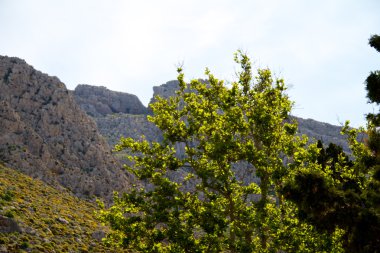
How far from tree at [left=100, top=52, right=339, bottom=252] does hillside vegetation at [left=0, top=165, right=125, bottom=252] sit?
1694 centimetres

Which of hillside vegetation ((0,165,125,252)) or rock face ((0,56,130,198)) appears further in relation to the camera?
rock face ((0,56,130,198))

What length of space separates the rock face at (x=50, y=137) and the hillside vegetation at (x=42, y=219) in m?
8.89

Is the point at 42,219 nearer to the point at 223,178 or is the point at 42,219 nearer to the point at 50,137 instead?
the point at 223,178

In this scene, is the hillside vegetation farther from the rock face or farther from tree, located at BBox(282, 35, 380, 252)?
tree, located at BBox(282, 35, 380, 252)

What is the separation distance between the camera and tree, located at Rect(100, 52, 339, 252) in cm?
2303

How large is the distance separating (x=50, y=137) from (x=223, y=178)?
7928 cm

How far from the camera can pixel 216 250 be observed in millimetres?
23672

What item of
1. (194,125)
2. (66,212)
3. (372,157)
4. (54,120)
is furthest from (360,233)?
(54,120)

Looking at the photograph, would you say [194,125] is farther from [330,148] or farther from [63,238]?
[63,238]

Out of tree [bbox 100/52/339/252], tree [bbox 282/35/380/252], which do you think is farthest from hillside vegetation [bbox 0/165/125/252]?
tree [bbox 282/35/380/252]

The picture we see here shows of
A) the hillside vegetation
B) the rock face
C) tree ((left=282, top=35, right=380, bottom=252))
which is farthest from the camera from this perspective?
the rock face

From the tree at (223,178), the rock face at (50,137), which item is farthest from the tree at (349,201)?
the rock face at (50,137)

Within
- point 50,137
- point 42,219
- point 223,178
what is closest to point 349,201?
point 223,178

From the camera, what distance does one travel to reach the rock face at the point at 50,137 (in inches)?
3201
